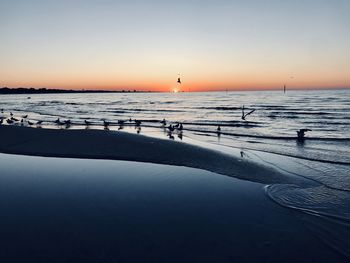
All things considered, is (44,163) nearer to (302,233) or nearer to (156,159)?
(156,159)

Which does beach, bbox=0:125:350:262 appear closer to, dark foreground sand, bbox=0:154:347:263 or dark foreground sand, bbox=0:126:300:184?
dark foreground sand, bbox=0:154:347:263

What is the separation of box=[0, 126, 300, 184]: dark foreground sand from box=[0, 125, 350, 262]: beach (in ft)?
0.45

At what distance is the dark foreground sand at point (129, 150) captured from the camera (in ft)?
38.1

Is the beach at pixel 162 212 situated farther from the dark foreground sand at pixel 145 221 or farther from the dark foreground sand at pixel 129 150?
the dark foreground sand at pixel 129 150

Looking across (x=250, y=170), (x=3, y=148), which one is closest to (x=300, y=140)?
(x=250, y=170)

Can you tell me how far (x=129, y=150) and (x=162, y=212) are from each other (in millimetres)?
7555

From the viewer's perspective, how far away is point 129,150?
1432 centimetres

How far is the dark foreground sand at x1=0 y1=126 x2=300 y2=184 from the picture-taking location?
11625 mm

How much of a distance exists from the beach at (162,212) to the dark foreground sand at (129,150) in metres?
0.14

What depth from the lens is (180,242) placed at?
567 centimetres

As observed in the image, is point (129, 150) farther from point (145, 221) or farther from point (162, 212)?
point (145, 221)

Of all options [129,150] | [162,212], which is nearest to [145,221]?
[162,212]

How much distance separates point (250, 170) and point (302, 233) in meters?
5.39

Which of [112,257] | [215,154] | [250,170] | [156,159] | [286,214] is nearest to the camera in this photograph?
[112,257]
